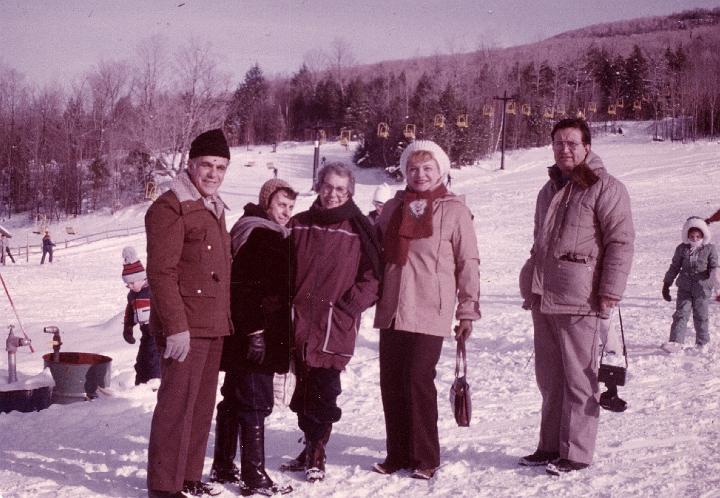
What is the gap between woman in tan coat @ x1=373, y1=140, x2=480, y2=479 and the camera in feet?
13.9

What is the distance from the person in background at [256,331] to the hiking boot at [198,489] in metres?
0.16

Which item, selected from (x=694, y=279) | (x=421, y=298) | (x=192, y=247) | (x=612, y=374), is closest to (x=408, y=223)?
(x=421, y=298)

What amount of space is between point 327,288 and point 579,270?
1.45 m

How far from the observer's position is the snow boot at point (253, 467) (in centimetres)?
400

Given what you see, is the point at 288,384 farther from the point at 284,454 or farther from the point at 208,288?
the point at 208,288

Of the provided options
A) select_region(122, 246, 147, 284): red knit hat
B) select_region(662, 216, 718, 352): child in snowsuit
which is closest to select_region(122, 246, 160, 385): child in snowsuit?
select_region(122, 246, 147, 284): red knit hat

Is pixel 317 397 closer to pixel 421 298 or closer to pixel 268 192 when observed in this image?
pixel 421 298

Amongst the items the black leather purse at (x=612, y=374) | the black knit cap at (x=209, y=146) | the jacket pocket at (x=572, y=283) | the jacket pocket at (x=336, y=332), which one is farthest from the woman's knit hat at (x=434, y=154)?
the black leather purse at (x=612, y=374)

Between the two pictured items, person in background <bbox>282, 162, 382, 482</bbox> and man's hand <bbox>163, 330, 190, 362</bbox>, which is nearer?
man's hand <bbox>163, 330, 190, 362</bbox>

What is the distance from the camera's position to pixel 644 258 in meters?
17.7

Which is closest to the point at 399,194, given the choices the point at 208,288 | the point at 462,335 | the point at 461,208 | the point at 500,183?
the point at 461,208

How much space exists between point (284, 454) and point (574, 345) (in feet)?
6.41

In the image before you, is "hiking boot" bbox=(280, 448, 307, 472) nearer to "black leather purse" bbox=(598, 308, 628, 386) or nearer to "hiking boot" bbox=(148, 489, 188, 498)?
"hiking boot" bbox=(148, 489, 188, 498)

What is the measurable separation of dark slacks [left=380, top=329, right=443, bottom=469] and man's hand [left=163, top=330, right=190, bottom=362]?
1.22m
